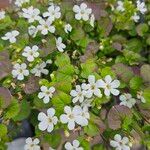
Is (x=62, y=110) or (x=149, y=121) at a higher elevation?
(x=62, y=110)

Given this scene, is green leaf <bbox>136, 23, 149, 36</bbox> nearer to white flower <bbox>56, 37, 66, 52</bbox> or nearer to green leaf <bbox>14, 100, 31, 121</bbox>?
white flower <bbox>56, 37, 66, 52</bbox>

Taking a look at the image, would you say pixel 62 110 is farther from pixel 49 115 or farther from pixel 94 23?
pixel 94 23

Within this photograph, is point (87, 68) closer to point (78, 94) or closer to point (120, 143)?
point (78, 94)

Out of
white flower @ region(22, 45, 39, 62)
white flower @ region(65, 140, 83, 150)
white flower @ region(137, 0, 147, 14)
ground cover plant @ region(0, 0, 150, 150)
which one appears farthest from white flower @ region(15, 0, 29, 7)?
white flower @ region(65, 140, 83, 150)

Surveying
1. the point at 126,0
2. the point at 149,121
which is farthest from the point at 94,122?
the point at 126,0

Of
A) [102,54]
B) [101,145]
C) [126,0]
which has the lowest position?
[101,145]

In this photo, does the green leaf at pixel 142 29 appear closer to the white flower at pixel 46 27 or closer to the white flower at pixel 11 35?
the white flower at pixel 46 27
